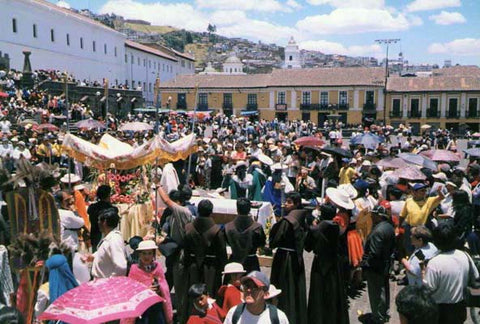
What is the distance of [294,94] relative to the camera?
59.8 meters

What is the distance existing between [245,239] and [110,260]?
1.57 m

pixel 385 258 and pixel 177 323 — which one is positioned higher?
pixel 385 258

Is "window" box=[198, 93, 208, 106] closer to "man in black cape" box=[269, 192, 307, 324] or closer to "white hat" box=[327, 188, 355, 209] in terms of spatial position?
"white hat" box=[327, 188, 355, 209]

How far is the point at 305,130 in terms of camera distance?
37.5 m

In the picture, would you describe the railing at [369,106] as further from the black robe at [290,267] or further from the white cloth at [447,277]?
the white cloth at [447,277]

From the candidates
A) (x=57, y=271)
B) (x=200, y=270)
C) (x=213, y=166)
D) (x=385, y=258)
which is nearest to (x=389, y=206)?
(x=385, y=258)

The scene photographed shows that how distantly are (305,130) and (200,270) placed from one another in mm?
32242

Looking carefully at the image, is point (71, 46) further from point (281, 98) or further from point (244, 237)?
point (244, 237)

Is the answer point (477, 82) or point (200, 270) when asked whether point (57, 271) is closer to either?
point (200, 270)

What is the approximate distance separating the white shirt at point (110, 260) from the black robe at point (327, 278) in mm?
2223

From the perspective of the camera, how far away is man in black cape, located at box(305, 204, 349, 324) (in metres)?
5.72

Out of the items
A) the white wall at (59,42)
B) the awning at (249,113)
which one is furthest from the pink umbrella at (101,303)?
the awning at (249,113)

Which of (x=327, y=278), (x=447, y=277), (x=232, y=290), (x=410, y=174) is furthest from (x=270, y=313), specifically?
(x=410, y=174)

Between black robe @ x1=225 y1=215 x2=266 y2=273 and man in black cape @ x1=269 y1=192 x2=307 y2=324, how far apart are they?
0.21 m
